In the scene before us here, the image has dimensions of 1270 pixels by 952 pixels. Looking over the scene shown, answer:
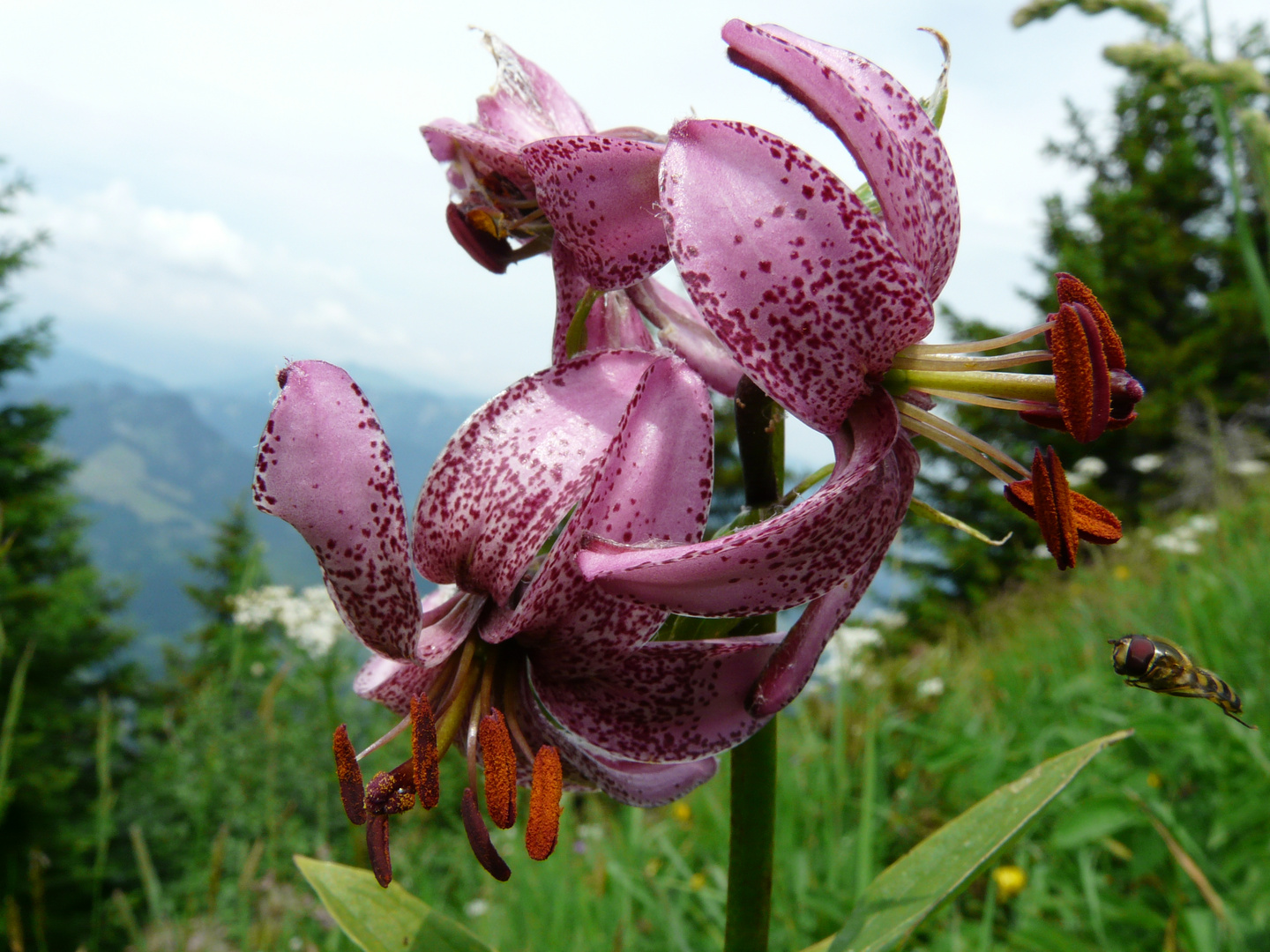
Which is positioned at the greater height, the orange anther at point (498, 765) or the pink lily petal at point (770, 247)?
the pink lily petal at point (770, 247)

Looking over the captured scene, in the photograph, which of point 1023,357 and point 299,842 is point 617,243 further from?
point 299,842

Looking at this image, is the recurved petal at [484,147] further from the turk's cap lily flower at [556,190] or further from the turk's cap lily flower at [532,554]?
the turk's cap lily flower at [532,554]

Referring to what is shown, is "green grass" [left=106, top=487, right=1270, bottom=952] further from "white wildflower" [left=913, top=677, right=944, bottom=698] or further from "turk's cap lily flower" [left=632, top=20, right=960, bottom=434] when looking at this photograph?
"turk's cap lily flower" [left=632, top=20, right=960, bottom=434]

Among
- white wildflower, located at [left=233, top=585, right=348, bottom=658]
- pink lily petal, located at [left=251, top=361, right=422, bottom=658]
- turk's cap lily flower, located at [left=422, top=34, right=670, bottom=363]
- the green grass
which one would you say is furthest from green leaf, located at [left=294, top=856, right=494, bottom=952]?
white wildflower, located at [left=233, top=585, right=348, bottom=658]

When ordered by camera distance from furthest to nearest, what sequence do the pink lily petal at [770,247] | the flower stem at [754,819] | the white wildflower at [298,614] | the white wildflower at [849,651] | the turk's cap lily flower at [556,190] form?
1. the white wildflower at [298,614]
2. the white wildflower at [849,651]
3. the flower stem at [754,819]
4. the turk's cap lily flower at [556,190]
5. the pink lily petal at [770,247]

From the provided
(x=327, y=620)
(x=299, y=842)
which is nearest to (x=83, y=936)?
(x=299, y=842)

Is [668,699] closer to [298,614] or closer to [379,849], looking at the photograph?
[379,849]

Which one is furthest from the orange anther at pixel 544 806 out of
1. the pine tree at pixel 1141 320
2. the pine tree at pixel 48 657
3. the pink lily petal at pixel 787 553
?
the pine tree at pixel 1141 320

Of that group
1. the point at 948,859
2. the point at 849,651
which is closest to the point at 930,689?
the point at 849,651

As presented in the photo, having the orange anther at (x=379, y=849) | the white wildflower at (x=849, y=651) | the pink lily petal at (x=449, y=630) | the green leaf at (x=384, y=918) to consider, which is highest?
the pink lily petal at (x=449, y=630)
